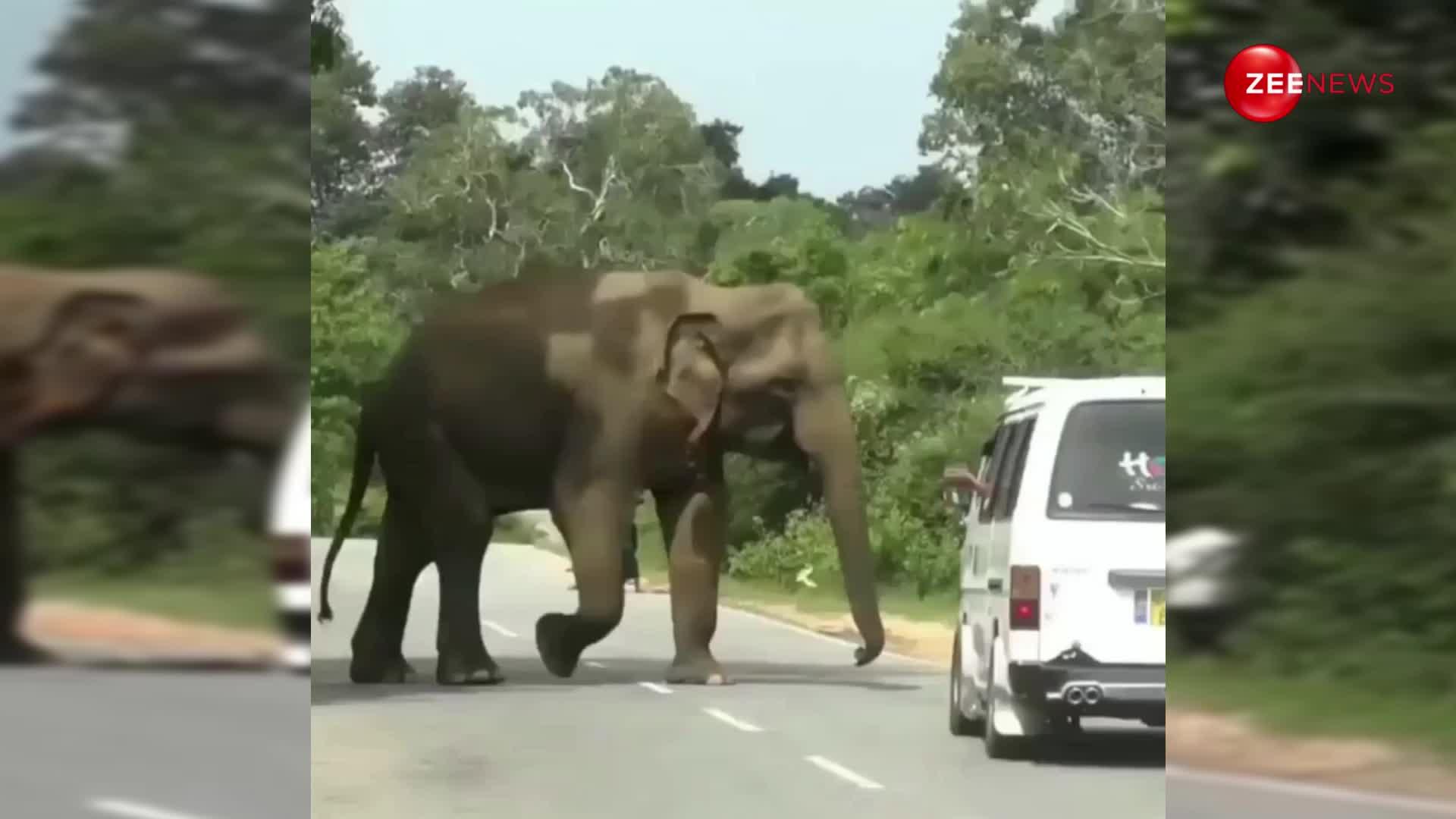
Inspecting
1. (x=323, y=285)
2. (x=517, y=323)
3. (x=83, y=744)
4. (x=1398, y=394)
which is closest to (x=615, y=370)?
(x=517, y=323)

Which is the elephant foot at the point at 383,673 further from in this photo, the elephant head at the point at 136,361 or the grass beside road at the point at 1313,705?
the grass beside road at the point at 1313,705

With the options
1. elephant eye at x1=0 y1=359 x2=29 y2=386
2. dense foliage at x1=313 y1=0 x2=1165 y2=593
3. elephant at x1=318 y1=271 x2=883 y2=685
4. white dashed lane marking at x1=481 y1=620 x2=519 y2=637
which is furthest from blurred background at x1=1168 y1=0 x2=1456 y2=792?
elephant eye at x1=0 y1=359 x2=29 y2=386

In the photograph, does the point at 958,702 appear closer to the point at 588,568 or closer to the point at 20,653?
the point at 588,568

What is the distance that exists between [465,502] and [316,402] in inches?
16.5

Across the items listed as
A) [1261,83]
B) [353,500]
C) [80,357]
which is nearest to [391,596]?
[353,500]

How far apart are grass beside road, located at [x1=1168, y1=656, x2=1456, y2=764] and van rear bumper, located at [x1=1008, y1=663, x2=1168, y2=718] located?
0.03m

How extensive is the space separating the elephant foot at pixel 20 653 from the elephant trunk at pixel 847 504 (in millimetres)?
981

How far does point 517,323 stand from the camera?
7.88ft

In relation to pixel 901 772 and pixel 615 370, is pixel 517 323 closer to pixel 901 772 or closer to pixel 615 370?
pixel 615 370

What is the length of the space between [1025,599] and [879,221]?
21.6 inches

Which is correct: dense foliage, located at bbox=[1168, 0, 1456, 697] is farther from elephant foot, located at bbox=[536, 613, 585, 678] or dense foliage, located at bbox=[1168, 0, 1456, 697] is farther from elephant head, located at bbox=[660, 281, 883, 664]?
elephant foot, located at bbox=[536, 613, 585, 678]

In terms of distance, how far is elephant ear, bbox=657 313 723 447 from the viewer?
8.30ft

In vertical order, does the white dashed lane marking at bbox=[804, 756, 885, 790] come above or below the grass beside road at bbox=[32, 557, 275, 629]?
below

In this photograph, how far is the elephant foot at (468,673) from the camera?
2395 mm
